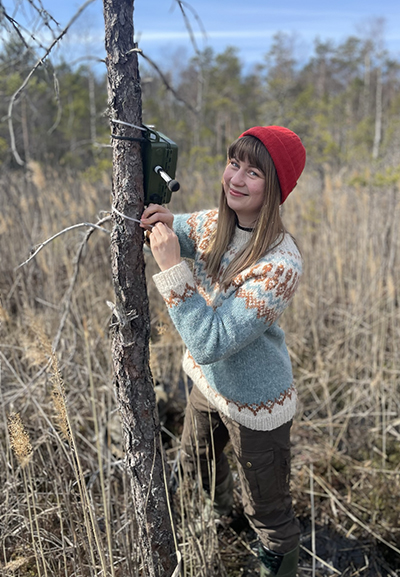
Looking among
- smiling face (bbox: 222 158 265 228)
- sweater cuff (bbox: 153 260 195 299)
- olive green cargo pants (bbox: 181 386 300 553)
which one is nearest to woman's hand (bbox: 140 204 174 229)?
sweater cuff (bbox: 153 260 195 299)

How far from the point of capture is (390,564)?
1475 millimetres

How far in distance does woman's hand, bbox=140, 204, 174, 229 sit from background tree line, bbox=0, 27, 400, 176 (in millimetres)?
172

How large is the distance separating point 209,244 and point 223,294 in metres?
0.17

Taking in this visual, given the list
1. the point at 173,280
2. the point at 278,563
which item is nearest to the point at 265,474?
the point at 278,563

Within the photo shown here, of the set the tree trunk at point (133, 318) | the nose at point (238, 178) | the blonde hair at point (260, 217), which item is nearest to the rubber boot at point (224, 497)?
the tree trunk at point (133, 318)

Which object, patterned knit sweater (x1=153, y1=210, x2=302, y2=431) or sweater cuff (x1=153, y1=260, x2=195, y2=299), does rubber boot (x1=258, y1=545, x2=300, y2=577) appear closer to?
patterned knit sweater (x1=153, y1=210, x2=302, y2=431)

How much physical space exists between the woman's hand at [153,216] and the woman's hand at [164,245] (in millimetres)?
12

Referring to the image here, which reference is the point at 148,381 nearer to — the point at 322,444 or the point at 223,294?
the point at 223,294

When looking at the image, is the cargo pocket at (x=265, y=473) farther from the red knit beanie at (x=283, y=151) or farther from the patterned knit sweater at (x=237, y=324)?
the red knit beanie at (x=283, y=151)

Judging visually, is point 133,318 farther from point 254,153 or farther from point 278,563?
point 278,563

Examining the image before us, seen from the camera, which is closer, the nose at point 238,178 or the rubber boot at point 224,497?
the nose at point 238,178

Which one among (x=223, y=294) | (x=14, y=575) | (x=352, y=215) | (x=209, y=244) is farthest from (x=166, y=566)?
(x=352, y=215)

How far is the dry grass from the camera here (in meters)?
1.13

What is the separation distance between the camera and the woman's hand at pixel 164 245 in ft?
2.99
